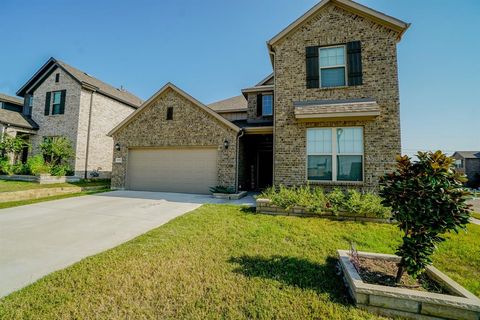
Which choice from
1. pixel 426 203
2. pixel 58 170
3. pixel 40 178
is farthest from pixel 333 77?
pixel 58 170

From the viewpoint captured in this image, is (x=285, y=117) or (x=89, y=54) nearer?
(x=285, y=117)

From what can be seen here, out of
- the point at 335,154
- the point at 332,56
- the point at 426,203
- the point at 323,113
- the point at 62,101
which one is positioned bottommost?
the point at 426,203

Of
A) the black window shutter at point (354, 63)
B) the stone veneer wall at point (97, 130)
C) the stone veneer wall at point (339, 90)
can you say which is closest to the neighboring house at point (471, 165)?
the stone veneer wall at point (339, 90)

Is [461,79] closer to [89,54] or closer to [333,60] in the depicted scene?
[333,60]

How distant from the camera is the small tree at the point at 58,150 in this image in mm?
14256

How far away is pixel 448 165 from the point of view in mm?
2756

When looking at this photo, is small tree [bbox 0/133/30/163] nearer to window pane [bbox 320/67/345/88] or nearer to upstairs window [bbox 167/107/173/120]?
upstairs window [bbox 167/107/173/120]

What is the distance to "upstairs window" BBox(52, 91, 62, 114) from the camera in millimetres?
16250

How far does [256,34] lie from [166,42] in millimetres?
5170

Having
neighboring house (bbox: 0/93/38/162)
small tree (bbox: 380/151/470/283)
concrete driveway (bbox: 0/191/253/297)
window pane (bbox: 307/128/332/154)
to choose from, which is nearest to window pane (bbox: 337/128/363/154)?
window pane (bbox: 307/128/332/154)

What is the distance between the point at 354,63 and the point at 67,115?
62.7ft

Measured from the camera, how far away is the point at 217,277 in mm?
3168

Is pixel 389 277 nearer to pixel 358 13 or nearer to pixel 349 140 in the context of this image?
pixel 349 140

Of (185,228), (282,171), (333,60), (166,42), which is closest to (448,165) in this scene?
(185,228)
